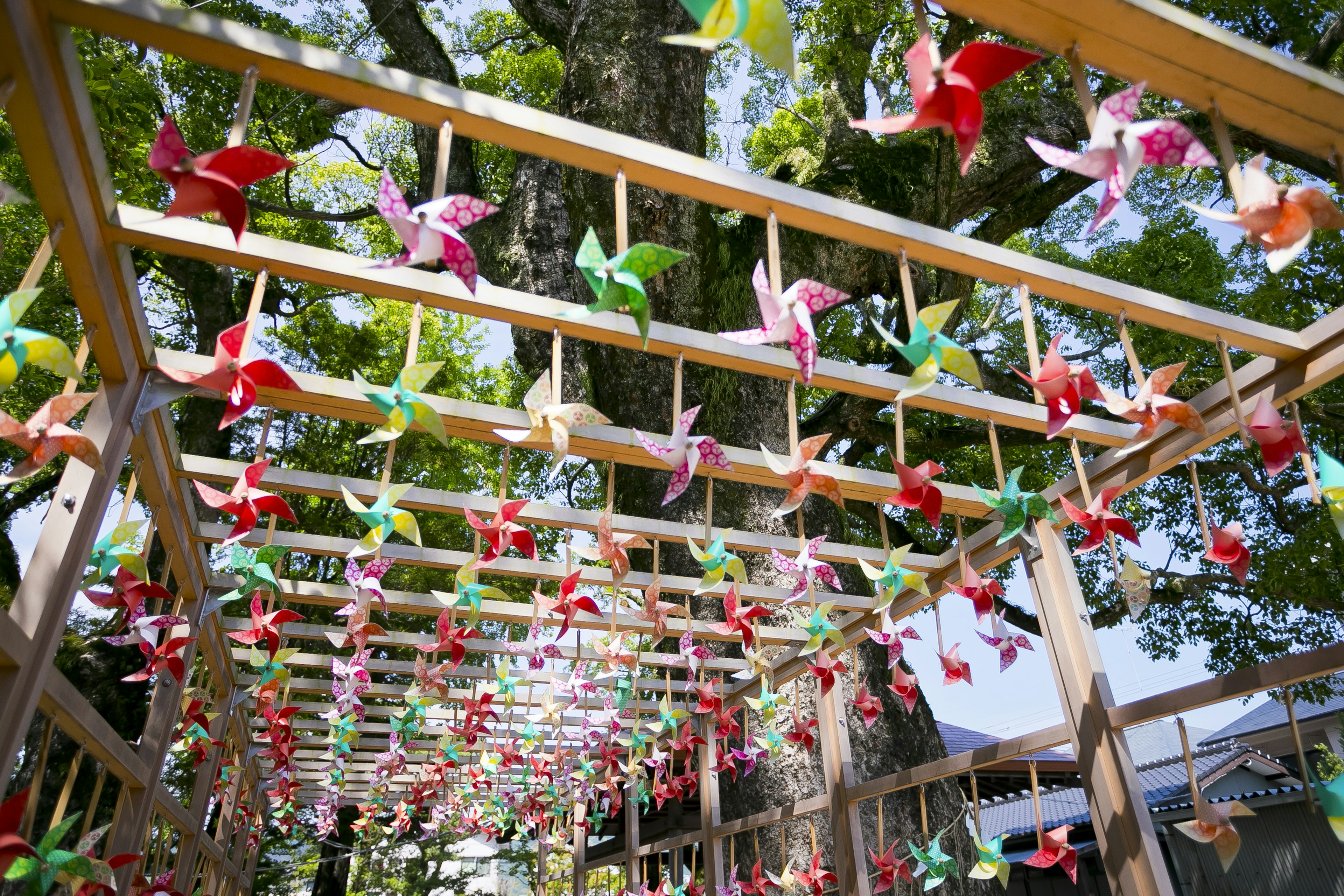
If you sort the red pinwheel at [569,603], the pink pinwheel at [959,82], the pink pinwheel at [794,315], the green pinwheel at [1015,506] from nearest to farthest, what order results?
the pink pinwheel at [959,82]
the pink pinwheel at [794,315]
the green pinwheel at [1015,506]
the red pinwheel at [569,603]

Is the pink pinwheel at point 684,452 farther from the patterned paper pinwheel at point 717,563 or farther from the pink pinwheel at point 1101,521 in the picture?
the pink pinwheel at point 1101,521

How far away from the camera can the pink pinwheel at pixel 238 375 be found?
1639mm

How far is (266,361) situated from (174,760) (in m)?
8.87

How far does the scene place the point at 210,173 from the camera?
3.97 ft

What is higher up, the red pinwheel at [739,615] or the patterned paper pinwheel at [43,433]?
the red pinwheel at [739,615]

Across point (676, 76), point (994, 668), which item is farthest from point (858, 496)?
point (676, 76)

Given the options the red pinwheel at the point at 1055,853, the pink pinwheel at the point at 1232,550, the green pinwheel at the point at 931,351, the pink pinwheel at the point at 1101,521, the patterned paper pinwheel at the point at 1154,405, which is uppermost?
the patterned paper pinwheel at the point at 1154,405

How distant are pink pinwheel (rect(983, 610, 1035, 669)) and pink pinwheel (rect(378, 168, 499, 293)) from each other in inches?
83.3

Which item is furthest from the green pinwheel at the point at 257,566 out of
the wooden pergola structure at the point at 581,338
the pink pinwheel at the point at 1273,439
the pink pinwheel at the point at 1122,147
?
the pink pinwheel at the point at 1273,439

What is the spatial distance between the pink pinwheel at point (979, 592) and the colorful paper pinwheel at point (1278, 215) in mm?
1354

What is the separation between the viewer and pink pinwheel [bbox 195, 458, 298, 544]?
1.95 metres

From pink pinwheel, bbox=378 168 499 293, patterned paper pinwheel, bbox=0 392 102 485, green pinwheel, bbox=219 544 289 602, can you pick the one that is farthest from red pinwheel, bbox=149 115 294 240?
green pinwheel, bbox=219 544 289 602

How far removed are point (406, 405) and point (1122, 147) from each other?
1367mm

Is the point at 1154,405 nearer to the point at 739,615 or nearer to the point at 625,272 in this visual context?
the point at 625,272
